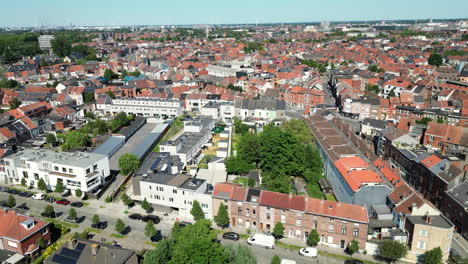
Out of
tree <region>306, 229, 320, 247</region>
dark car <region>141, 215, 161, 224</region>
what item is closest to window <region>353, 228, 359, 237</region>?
tree <region>306, 229, 320, 247</region>

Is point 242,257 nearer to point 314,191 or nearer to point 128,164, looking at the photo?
point 314,191

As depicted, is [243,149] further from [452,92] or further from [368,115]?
[452,92]

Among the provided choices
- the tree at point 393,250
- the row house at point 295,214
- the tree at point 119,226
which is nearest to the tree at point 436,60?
the row house at point 295,214

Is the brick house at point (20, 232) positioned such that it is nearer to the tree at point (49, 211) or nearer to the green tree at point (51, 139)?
the tree at point (49, 211)

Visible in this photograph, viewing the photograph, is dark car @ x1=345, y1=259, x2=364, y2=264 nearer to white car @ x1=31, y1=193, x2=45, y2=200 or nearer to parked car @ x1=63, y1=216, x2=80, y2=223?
parked car @ x1=63, y1=216, x2=80, y2=223

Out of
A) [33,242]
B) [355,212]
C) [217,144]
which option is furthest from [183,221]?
[217,144]

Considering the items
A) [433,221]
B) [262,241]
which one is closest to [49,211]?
[262,241]
